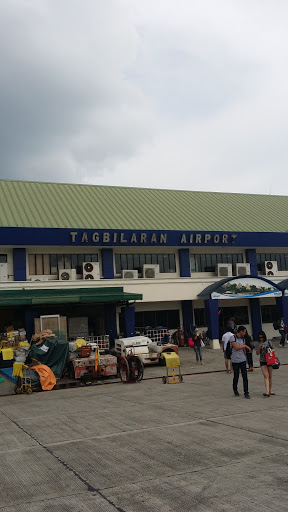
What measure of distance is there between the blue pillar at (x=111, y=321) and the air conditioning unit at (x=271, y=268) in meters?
13.2

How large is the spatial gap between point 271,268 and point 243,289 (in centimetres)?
647

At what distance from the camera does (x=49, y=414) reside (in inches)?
474

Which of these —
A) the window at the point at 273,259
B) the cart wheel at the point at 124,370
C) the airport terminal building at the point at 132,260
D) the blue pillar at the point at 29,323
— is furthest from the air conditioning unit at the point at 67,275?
the window at the point at 273,259

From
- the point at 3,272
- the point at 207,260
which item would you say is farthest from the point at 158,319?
the point at 3,272

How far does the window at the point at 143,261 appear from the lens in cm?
3234

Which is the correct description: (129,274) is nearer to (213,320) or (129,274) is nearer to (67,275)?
(67,275)

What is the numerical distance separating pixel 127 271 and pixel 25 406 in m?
18.0

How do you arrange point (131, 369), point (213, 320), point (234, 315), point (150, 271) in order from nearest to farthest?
point (131, 369) → point (213, 320) → point (150, 271) → point (234, 315)

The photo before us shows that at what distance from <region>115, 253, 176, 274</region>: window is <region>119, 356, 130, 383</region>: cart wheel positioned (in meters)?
14.1

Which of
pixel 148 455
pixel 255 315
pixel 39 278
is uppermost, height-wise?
pixel 39 278

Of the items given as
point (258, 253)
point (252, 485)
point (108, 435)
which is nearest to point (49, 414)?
point (108, 435)

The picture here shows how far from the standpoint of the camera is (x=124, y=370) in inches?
716

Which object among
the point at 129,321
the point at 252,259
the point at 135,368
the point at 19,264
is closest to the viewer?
the point at 135,368

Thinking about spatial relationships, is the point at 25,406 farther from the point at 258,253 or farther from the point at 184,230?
the point at 258,253
